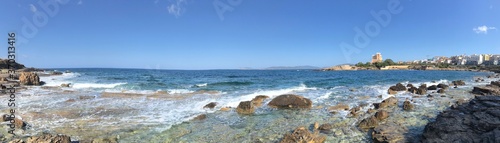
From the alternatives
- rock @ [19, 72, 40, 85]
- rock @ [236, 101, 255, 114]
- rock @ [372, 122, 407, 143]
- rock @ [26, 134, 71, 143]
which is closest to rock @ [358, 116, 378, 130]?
rock @ [372, 122, 407, 143]

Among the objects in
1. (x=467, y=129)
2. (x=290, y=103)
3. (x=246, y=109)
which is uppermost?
(x=467, y=129)

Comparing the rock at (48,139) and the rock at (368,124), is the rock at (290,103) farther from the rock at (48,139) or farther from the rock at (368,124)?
the rock at (48,139)

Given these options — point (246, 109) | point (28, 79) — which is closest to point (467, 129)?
point (246, 109)

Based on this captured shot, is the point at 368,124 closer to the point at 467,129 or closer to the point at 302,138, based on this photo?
the point at 467,129

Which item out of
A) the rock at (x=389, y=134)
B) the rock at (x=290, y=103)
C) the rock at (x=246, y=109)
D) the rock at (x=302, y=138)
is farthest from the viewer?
the rock at (x=290, y=103)

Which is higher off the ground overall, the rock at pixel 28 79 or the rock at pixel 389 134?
the rock at pixel 28 79

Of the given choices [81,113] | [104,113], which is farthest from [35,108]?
[104,113]

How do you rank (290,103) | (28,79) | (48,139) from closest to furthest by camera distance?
(48,139), (290,103), (28,79)

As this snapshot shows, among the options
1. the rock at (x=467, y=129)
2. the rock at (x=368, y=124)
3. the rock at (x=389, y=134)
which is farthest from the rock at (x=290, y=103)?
the rock at (x=467, y=129)

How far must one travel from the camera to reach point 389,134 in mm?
9227

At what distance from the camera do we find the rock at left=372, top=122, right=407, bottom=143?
28.8 ft

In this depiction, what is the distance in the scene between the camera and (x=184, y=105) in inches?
679

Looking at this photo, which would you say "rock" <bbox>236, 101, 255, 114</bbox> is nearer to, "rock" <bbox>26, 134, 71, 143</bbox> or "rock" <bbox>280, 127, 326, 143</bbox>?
"rock" <bbox>280, 127, 326, 143</bbox>

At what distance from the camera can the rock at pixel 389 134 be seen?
28.8 ft
